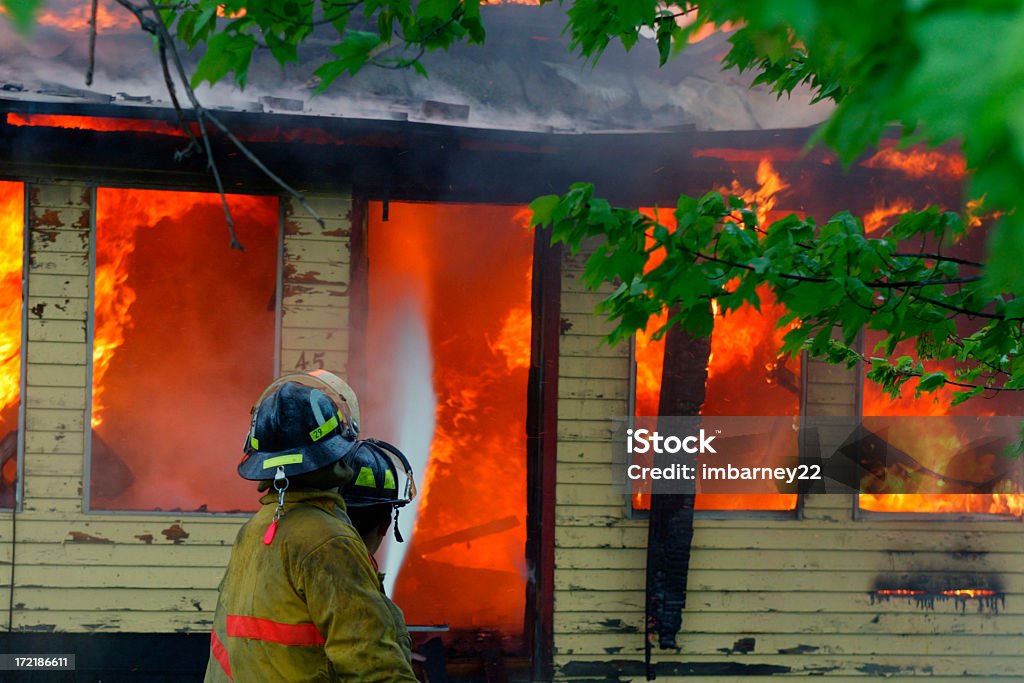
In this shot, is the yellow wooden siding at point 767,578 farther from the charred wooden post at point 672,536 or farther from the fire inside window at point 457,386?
the fire inside window at point 457,386

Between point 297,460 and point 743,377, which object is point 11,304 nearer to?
point 297,460

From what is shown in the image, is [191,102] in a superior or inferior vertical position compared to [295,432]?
superior

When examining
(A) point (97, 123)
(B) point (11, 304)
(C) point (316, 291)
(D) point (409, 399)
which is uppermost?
(A) point (97, 123)

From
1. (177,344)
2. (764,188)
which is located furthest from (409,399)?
(764,188)

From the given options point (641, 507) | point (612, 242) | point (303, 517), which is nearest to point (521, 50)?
point (641, 507)

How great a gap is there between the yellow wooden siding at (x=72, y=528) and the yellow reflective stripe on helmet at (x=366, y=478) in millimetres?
3213

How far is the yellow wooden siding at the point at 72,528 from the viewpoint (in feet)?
20.7

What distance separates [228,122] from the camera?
5.82m

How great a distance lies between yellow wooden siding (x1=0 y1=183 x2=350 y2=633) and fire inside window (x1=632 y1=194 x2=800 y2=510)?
11.3 feet

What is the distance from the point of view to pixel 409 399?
7.81m

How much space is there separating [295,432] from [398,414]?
4420 mm

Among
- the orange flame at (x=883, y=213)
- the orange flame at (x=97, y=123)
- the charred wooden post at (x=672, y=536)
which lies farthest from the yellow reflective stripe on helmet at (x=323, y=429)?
the orange flame at (x=883, y=213)

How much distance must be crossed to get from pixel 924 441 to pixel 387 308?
4.78 meters

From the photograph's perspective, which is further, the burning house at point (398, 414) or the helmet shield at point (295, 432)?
the burning house at point (398, 414)
